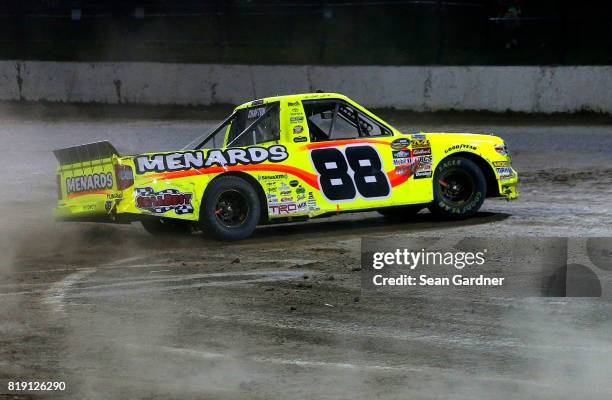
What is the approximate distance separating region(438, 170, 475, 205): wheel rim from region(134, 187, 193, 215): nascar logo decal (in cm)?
285

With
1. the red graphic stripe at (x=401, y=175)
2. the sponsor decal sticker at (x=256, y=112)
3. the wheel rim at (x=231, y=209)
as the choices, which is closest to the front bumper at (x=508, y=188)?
the red graphic stripe at (x=401, y=175)

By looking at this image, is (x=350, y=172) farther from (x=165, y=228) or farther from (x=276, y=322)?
(x=276, y=322)

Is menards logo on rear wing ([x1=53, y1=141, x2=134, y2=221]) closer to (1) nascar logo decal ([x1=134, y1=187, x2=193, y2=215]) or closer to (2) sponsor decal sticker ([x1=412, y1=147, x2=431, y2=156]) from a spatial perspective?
(1) nascar logo decal ([x1=134, y1=187, x2=193, y2=215])

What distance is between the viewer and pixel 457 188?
12039 millimetres

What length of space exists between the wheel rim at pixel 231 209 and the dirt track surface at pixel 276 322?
1.06ft

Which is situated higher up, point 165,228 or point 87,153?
point 87,153

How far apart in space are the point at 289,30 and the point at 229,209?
14.9 meters

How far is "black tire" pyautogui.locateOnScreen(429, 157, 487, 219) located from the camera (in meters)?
11.9

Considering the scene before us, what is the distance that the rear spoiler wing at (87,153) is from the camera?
1087 cm

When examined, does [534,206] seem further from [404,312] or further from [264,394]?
[264,394]

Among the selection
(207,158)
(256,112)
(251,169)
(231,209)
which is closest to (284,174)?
(251,169)

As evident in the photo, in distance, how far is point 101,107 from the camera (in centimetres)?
2436

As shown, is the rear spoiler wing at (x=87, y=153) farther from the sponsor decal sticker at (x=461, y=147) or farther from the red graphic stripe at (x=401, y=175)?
the sponsor decal sticker at (x=461, y=147)

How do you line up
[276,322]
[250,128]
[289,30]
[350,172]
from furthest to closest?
[289,30]
[250,128]
[350,172]
[276,322]
